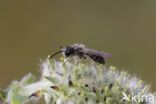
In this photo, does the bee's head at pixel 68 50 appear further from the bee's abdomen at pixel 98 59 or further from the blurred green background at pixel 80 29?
the blurred green background at pixel 80 29

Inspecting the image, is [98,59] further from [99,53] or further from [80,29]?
[80,29]

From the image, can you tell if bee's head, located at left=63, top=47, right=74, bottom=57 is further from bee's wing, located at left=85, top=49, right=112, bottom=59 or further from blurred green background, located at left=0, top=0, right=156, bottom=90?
blurred green background, located at left=0, top=0, right=156, bottom=90

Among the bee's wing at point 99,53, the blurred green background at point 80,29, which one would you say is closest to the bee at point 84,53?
the bee's wing at point 99,53

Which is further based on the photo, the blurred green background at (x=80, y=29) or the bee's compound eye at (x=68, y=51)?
the blurred green background at (x=80, y=29)

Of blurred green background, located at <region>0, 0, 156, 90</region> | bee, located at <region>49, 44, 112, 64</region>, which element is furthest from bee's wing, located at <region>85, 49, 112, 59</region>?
blurred green background, located at <region>0, 0, 156, 90</region>

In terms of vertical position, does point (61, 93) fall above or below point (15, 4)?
below

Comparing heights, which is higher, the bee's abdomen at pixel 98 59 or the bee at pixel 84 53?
the bee at pixel 84 53

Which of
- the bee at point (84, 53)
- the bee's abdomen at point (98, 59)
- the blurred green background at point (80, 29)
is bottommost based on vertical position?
the bee's abdomen at point (98, 59)

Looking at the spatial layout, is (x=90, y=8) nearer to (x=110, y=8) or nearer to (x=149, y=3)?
(x=110, y=8)

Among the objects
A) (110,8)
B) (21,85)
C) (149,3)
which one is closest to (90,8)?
(110,8)
